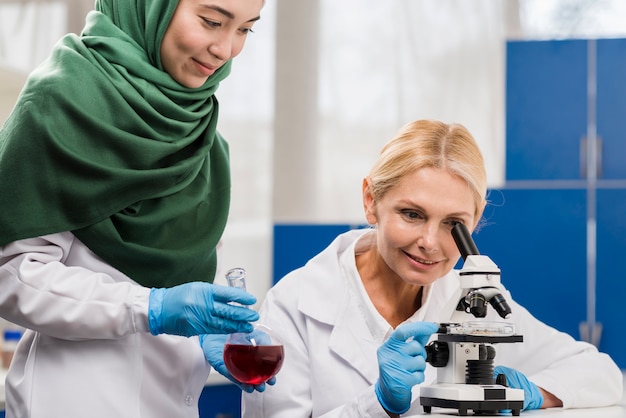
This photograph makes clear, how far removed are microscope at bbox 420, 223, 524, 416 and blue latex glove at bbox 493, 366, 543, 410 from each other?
0.19 metres

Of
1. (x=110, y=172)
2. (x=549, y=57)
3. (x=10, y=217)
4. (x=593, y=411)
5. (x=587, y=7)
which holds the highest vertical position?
(x=587, y=7)

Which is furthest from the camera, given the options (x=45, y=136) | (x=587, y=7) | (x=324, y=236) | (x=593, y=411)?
(x=587, y=7)

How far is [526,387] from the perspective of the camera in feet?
6.35

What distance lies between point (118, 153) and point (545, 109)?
2.87 metres

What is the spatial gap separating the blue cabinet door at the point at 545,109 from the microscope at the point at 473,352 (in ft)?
8.42

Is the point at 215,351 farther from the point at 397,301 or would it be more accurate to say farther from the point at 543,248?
the point at 543,248

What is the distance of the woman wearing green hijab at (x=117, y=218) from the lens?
1696 millimetres

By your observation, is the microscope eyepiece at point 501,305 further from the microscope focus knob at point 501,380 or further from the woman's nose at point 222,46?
the woman's nose at point 222,46

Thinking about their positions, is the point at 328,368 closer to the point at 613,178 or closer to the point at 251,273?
the point at 613,178

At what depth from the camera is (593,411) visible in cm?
197

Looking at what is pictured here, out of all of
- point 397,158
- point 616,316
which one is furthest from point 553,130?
point 397,158

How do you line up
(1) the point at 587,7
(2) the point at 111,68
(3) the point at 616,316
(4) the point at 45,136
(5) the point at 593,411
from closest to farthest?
(4) the point at 45,136 → (2) the point at 111,68 → (5) the point at 593,411 → (3) the point at 616,316 → (1) the point at 587,7

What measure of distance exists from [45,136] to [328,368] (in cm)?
84

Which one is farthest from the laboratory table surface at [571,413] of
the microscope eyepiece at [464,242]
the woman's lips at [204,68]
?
the woman's lips at [204,68]
